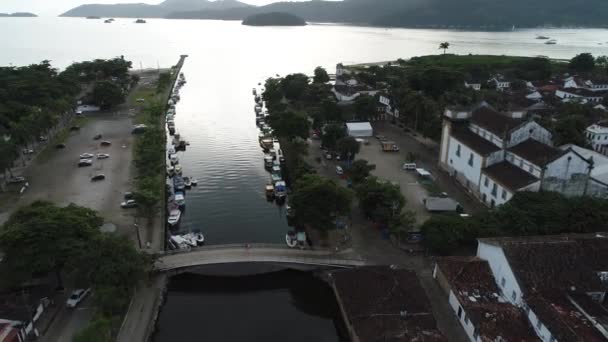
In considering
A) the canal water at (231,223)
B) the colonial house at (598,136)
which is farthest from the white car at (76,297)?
the colonial house at (598,136)

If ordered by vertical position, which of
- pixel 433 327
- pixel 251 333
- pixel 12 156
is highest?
pixel 12 156

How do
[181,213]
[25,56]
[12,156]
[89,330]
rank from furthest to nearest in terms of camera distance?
[25,56] → [12,156] → [181,213] → [89,330]

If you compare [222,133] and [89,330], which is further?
[222,133]

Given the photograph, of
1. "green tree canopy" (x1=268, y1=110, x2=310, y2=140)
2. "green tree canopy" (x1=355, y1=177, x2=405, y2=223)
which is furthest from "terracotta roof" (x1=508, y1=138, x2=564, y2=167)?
"green tree canopy" (x1=268, y1=110, x2=310, y2=140)

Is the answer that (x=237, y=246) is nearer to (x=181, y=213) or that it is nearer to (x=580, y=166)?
(x=181, y=213)

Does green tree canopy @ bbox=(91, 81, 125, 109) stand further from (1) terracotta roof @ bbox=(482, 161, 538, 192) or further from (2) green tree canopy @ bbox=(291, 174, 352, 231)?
(1) terracotta roof @ bbox=(482, 161, 538, 192)

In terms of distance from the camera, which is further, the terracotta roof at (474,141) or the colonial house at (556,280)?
the terracotta roof at (474,141)

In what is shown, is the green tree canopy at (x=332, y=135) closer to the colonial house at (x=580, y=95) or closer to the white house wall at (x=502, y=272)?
the white house wall at (x=502, y=272)

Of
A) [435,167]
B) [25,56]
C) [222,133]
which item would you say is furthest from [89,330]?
[25,56]
